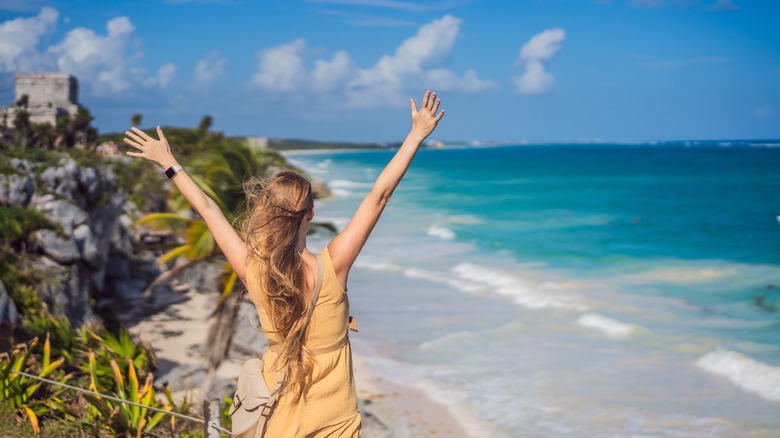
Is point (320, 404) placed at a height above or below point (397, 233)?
above

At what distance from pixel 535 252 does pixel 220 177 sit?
16.2 m

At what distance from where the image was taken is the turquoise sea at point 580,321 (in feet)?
33.7

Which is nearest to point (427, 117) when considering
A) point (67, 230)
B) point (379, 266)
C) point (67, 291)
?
point (67, 291)

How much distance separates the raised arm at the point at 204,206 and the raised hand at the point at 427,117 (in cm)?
72

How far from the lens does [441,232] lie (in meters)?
29.9

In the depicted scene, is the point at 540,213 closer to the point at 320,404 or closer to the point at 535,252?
the point at 535,252

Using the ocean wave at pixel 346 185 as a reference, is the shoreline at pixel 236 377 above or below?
below

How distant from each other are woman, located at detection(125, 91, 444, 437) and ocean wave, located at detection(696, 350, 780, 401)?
10863 mm

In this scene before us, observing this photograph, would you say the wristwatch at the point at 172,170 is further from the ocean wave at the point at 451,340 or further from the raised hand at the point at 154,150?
the ocean wave at the point at 451,340

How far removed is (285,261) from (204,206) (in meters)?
0.43

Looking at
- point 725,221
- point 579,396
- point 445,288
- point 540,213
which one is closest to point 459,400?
point 579,396

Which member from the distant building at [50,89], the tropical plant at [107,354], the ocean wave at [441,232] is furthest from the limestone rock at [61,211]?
the distant building at [50,89]

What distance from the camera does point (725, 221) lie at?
3369 cm

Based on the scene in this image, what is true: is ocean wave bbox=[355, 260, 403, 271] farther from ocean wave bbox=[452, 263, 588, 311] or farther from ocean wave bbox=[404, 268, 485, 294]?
ocean wave bbox=[452, 263, 588, 311]
